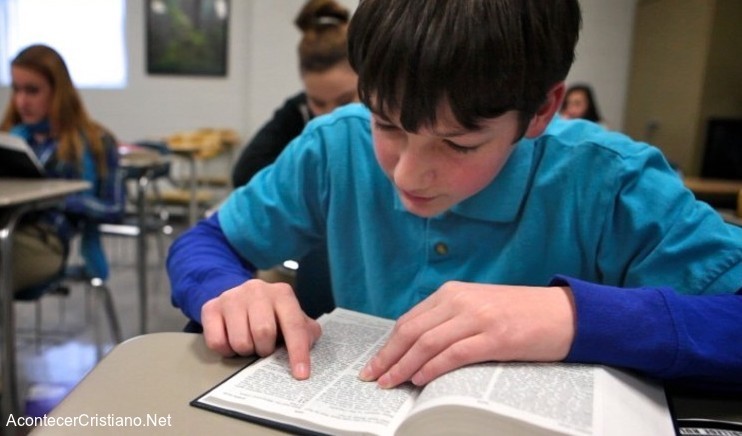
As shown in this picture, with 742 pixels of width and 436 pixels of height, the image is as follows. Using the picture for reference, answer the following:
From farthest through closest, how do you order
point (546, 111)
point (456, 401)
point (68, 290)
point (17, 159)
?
point (68, 290) < point (17, 159) < point (546, 111) < point (456, 401)

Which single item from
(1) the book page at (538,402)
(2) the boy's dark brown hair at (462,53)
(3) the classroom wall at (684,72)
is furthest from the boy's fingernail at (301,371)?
(3) the classroom wall at (684,72)

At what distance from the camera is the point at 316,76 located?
5.73 ft

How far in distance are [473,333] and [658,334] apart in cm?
15

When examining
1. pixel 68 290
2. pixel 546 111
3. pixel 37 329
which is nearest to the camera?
pixel 546 111

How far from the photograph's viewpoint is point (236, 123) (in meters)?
5.14

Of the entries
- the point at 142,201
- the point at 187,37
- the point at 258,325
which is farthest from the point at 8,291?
the point at 187,37

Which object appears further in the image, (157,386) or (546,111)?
(546,111)

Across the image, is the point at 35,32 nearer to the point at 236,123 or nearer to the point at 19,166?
the point at 236,123

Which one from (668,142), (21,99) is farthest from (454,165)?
(668,142)

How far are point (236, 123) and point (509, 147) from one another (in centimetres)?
475

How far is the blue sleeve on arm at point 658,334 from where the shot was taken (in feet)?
1.55

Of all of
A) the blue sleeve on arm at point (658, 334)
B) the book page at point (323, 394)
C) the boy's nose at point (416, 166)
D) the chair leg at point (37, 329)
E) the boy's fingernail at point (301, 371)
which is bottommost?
the chair leg at point (37, 329)

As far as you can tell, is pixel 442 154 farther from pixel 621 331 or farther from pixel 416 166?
pixel 621 331

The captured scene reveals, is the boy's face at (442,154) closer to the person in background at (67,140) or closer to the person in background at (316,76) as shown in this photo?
the person in background at (316,76)
